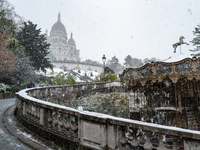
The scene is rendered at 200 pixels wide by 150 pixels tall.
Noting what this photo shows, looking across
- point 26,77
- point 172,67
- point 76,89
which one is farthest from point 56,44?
point 172,67

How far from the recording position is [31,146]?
12.9 ft

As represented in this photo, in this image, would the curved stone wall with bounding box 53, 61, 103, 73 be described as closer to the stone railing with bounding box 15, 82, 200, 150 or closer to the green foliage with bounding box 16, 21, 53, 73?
the green foliage with bounding box 16, 21, 53, 73

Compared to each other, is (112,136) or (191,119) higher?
(112,136)

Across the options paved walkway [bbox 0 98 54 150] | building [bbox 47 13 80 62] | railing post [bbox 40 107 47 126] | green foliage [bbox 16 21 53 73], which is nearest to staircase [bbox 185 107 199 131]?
railing post [bbox 40 107 47 126]

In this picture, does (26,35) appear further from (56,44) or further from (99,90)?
(56,44)

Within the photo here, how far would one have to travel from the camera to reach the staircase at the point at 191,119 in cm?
848

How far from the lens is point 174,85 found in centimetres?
970

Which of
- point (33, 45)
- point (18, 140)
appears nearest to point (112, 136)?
point (18, 140)

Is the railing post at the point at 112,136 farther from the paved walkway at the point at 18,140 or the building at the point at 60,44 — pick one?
the building at the point at 60,44

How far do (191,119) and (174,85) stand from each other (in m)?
2.28

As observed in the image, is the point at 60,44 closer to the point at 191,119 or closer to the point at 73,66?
the point at 73,66

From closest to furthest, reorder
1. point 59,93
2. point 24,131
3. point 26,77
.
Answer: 1. point 24,131
2. point 59,93
3. point 26,77

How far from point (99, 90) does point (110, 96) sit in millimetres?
7132

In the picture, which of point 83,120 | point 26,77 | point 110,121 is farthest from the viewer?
point 26,77
